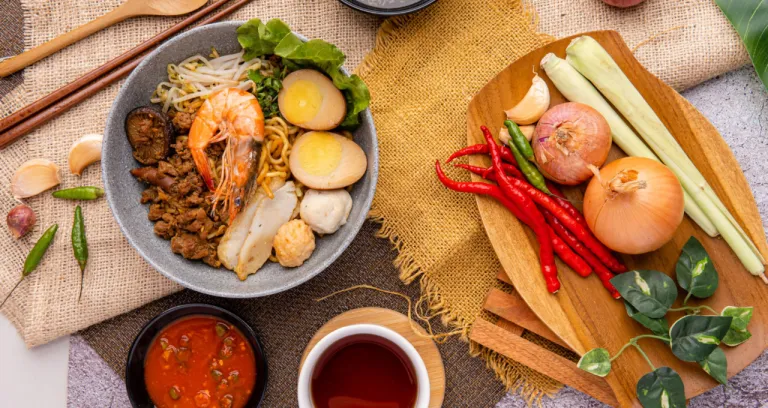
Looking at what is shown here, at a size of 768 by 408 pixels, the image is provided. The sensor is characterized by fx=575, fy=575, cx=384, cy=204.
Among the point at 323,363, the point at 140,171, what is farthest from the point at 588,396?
Answer: the point at 140,171

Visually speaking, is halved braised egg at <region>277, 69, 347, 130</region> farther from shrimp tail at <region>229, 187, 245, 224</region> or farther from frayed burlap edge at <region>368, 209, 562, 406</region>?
frayed burlap edge at <region>368, 209, 562, 406</region>

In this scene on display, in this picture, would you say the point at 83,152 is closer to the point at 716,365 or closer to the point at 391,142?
the point at 391,142

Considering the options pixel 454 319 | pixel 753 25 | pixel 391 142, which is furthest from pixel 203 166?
pixel 753 25

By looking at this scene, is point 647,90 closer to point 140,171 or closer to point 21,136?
point 140,171

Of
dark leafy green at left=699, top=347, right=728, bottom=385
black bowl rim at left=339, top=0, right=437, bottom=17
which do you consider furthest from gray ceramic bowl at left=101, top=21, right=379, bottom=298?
dark leafy green at left=699, top=347, right=728, bottom=385

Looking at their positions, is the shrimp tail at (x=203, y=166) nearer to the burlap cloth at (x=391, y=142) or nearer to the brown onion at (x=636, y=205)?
the burlap cloth at (x=391, y=142)

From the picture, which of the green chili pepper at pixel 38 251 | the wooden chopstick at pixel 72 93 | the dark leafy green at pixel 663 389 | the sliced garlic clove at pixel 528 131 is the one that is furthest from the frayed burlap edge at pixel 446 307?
the green chili pepper at pixel 38 251
